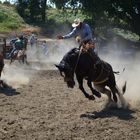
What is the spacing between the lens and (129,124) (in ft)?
34.4

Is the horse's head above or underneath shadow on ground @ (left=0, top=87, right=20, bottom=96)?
above

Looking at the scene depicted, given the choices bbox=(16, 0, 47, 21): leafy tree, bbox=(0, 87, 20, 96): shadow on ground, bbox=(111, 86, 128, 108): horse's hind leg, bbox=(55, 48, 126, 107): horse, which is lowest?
bbox=(0, 87, 20, 96): shadow on ground

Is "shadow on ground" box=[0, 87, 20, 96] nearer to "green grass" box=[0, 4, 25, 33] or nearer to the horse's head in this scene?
the horse's head

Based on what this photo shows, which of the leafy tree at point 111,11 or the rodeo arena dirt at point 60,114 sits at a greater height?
the leafy tree at point 111,11

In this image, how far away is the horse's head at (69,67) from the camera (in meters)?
11.8

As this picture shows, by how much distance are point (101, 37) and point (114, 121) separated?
138 feet

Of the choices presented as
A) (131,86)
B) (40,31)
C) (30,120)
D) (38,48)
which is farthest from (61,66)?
(40,31)

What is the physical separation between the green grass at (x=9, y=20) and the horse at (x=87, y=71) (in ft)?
121

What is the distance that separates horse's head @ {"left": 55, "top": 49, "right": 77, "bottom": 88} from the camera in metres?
11.8

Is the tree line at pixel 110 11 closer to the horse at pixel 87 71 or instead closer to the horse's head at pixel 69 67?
the horse at pixel 87 71

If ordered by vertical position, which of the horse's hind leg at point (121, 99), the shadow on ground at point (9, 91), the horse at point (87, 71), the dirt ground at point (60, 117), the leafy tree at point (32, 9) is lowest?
the shadow on ground at point (9, 91)

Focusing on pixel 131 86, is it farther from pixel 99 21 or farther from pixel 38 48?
pixel 99 21

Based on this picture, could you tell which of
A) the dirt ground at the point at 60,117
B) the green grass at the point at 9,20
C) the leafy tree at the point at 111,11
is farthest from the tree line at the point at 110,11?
the dirt ground at the point at 60,117

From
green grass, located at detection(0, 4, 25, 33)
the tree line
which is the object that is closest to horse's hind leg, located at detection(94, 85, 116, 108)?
the tree line
